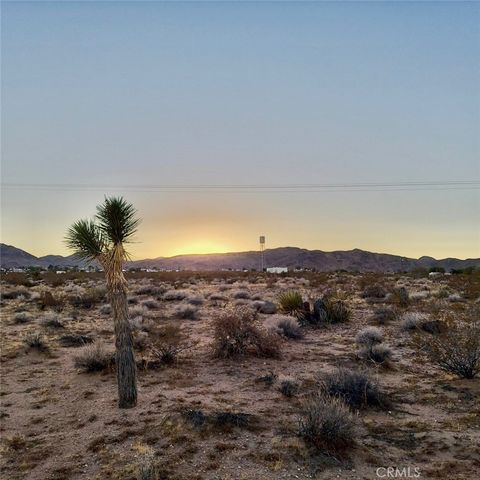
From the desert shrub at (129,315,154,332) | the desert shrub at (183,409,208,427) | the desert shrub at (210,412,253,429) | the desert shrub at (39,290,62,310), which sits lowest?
the desert shrub at (210,412,253,429)

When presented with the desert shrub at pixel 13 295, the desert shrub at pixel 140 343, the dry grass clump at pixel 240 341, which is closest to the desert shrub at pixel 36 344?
the desert shrub at pixel 140 343

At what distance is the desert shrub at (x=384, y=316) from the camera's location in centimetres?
1656

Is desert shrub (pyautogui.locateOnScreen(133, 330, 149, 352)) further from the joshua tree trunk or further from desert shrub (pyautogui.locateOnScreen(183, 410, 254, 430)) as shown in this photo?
desert shrub (pyautogui.locateOnScreen(183, 410, 254, 430))

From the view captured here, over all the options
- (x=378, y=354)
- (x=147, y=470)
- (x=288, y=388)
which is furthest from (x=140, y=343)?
(x=147, y=470)

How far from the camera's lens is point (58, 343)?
14039mm

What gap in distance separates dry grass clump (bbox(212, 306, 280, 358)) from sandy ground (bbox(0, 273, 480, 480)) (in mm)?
393

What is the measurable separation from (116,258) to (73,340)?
301 inches

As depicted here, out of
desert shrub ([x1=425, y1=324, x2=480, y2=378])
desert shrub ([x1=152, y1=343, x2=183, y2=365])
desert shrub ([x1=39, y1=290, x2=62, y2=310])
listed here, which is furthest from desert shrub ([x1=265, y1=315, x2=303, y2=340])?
desert shrub ([x1=39, y1=290, x2=62, y2=310])

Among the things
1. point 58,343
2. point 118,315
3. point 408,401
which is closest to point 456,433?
point 408,401

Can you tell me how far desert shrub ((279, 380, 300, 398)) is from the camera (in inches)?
333

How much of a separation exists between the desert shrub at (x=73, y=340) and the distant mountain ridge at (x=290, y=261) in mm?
104884

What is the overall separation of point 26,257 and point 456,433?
188051 mm

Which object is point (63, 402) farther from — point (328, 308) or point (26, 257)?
point (26, 257)

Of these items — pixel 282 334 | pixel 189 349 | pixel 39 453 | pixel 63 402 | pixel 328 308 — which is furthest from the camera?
pixel 328 308
